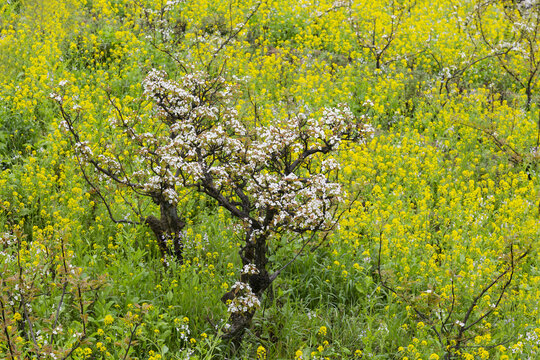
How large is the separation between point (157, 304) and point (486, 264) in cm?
304

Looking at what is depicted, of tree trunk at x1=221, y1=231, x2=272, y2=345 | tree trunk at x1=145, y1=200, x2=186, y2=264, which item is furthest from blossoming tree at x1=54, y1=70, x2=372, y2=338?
tree trunk at x1=145, y1=200, x2=186, y2=264

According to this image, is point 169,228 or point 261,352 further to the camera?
point 169,228

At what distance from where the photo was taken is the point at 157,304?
4.56 meters

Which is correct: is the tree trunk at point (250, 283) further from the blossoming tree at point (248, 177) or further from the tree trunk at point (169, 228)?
the tree trunk at point (169, 228)

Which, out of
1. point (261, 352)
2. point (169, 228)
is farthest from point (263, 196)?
point (169, 228)

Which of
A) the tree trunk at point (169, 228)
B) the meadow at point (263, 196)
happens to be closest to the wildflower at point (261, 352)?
the meadow at point (263, 196)

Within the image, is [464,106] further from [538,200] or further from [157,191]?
[157,191]

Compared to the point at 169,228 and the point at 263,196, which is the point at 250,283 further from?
the point at 169,228

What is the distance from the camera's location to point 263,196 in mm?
4125

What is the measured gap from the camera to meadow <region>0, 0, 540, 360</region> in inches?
167

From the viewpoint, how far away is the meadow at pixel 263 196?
425 cm

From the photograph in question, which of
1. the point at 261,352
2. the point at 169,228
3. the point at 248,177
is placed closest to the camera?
the point at 261,352

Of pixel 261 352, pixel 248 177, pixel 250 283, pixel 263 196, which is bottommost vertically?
pixel 261 352

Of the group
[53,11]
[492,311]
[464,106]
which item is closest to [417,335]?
[492,311]
